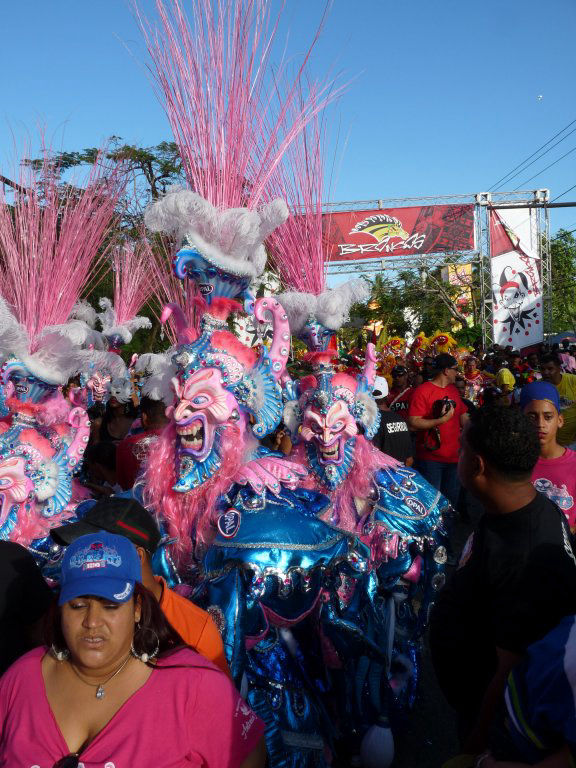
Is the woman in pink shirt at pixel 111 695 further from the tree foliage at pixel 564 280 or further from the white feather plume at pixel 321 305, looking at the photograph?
the tree foliage at pixel 564 280

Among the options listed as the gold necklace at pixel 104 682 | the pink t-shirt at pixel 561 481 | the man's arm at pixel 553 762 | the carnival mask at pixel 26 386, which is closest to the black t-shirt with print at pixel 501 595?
the man's arm at pixel 553 762

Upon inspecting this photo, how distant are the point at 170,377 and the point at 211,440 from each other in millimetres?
521

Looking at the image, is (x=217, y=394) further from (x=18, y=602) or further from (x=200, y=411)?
(x=18, y=602)

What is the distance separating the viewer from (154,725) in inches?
62.6

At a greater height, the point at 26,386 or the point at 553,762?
the point at 26,386

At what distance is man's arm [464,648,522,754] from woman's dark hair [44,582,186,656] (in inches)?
31.6

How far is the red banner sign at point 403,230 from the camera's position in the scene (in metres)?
30.6

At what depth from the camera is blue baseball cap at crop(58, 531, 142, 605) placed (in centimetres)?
166

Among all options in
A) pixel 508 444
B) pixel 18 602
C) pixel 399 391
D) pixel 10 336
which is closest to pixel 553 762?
pixel 508 444

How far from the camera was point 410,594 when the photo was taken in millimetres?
3557

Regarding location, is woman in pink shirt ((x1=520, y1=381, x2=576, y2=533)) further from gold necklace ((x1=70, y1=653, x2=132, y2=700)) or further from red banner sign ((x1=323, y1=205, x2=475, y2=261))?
red banner sign ((x1=323, y1=205, x2=475, y2=261))

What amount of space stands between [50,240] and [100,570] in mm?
2839

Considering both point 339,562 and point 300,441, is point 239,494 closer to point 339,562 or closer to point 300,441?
point 339,562

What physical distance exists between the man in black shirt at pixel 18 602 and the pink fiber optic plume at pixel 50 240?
180 cm
